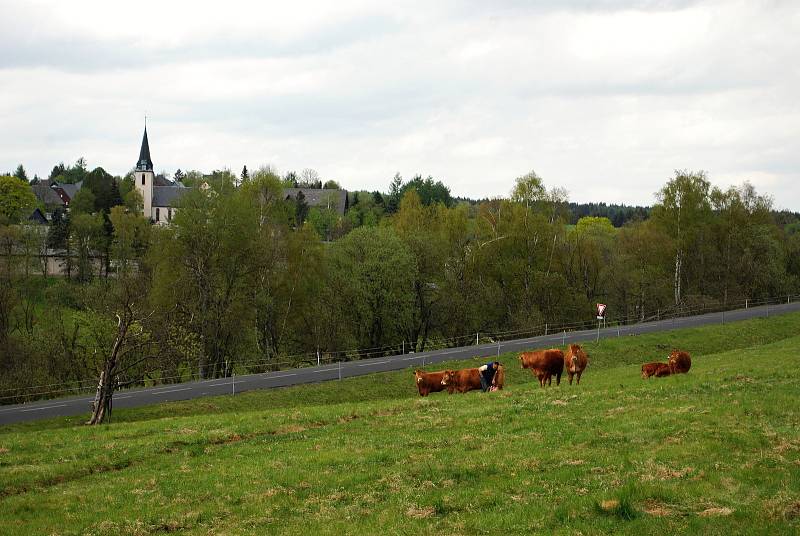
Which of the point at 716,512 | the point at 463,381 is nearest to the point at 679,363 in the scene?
the point at 463,381

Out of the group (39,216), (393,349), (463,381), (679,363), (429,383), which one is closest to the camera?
(679,363)

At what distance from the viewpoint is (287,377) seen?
48.6 m

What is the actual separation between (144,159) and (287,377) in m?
133

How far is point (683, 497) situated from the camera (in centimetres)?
1313

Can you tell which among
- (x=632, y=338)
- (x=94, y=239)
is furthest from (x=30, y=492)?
(x=94, y=239)

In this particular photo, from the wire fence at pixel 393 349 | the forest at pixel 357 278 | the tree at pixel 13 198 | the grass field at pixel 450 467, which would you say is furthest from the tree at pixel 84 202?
the grass field at pixel 450 467

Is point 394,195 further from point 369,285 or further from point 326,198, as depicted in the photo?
point 369,285

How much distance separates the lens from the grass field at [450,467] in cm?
1295

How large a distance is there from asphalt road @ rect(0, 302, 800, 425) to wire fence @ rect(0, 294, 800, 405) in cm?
189

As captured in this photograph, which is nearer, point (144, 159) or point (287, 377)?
point (287, 377)

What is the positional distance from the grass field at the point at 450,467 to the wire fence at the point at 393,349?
2400 cm

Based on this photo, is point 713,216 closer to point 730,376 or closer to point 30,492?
Result: point 730,376

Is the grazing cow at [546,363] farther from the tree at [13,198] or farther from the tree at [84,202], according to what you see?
the tree at [84,202]

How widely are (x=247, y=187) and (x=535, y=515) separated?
69.9 meters
